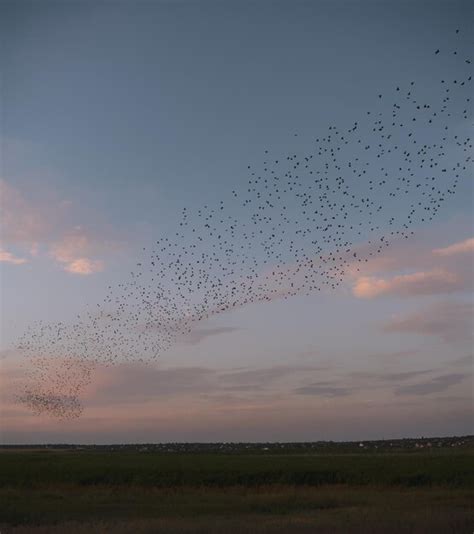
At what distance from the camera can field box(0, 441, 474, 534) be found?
22547mm

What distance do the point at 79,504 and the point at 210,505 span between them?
21.3ft

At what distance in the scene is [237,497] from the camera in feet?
128

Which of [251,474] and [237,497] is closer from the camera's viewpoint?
[237,497]

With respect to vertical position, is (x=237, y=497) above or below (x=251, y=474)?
below

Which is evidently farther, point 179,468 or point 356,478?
point 179,468

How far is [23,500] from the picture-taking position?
36000 millimetres

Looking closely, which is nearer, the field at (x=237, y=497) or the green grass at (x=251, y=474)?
the field at (x=237, y=497)

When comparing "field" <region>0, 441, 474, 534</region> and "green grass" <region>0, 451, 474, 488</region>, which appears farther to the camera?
"green grass" <region>0, 451, 474, 488</region>

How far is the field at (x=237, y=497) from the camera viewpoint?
22.5 meters

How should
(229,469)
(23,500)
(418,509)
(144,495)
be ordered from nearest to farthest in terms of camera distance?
(418,509)
(23,500)
(144,495)
(229,469)

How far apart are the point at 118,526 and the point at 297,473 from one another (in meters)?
31.2

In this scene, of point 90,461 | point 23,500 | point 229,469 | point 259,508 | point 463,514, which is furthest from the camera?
point 90,461

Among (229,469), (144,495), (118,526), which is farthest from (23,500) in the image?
(229,469)

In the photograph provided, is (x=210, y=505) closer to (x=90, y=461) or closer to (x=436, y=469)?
(x=436, y=469)
